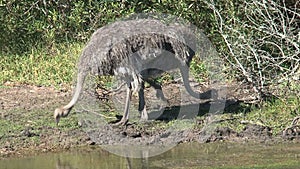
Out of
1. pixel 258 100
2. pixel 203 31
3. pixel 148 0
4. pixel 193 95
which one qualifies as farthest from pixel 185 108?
pixel 148 0

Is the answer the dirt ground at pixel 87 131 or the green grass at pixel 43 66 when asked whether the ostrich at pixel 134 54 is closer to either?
the dirt ground at pixel 87 131

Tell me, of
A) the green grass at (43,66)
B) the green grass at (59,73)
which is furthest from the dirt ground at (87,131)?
the green grass at (43,66)

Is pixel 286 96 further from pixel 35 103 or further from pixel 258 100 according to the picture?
pixel 35 103

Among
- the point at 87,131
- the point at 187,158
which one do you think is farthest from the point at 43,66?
the point at 187,158

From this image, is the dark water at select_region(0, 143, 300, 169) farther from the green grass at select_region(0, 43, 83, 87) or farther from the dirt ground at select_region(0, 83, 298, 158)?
the green grass at select_region(0, 43, 83, 87)

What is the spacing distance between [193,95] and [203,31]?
1.36 m

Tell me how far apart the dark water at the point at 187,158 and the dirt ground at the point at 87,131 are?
24 cm

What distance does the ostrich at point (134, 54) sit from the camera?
8.76 metres

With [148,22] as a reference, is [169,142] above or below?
below

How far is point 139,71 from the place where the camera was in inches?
352

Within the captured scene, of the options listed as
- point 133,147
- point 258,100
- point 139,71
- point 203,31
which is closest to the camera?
point 133,147

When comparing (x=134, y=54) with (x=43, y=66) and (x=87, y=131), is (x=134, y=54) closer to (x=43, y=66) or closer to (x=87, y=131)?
(x=87, y=131)

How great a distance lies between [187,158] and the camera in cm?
781

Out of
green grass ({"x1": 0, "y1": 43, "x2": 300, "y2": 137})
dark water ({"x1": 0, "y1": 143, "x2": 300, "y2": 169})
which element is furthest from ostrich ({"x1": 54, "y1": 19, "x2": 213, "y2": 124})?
green grass ({"x1": 0, "y1": 43, "x2": 300, "y2": 137})
